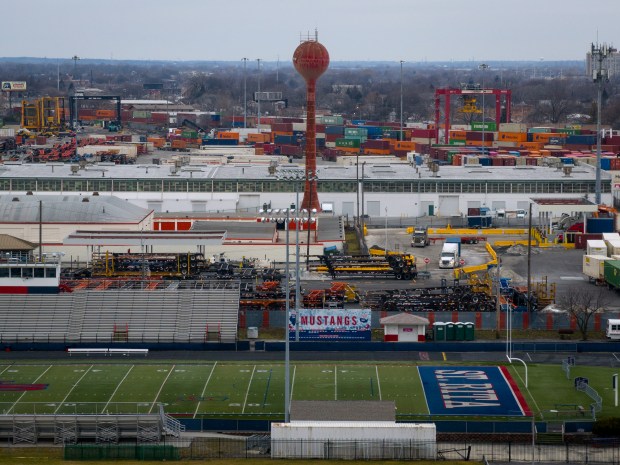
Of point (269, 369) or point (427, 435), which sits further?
point (269, 369)

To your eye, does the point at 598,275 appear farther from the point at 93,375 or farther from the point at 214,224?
the point at 93,375

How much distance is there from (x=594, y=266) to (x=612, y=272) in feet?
6.75

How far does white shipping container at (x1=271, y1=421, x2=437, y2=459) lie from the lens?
103 feet

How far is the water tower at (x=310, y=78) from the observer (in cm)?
6794

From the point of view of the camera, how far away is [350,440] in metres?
31.6

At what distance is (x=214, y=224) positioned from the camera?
2530 inches

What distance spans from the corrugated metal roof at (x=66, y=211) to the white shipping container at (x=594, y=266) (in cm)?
2042

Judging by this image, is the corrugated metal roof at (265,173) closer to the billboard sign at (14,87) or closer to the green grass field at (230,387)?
the green grass field at (230,387)

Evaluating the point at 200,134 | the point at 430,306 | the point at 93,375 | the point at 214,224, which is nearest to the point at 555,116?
the point at 200,134

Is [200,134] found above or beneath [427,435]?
above

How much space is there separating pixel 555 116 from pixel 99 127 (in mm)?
56374

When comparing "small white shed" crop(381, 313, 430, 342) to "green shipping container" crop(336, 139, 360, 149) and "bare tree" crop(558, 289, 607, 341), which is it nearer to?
"bare tree" crop(558, 289, 607, 341)

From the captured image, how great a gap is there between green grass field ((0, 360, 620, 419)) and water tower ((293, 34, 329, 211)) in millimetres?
27253

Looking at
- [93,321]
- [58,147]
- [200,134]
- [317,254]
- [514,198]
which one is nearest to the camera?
[93,321]
